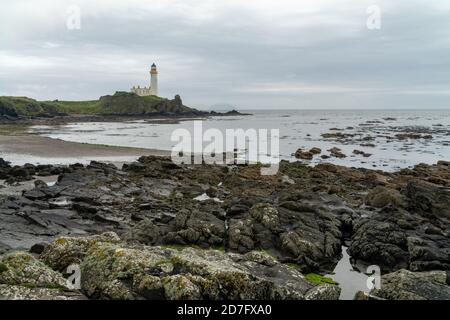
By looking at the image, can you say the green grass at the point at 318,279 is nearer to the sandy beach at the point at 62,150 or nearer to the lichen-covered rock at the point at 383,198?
the lichen-covered rock at the point at 383,198

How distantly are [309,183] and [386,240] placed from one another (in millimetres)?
19268

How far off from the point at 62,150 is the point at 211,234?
151 feet

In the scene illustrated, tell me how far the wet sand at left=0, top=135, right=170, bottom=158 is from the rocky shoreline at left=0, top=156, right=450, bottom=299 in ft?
49.9

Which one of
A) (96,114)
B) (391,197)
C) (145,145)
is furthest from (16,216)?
(96,114)

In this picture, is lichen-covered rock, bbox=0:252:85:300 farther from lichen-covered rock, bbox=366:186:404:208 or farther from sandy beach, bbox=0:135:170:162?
sandy beach, bbox=0:135:170:162

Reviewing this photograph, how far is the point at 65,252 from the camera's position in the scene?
12.9 meters

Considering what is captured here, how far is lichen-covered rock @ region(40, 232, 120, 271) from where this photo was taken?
12.6 metres

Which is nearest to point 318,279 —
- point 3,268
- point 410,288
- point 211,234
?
point 410,288

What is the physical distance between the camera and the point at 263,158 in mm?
59031

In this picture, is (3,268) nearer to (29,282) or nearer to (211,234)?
(29,282)

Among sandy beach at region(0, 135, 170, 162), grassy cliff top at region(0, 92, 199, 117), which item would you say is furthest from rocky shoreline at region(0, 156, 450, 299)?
grassy cliff top at region(0, 92, 199, 117)

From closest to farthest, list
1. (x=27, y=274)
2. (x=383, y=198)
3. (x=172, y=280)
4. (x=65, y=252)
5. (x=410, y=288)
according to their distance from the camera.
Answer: (x=172, y=280) → (x=27, y=274) → (x=410, y=288) → (x=65, y=252) → (x=383, y=198)

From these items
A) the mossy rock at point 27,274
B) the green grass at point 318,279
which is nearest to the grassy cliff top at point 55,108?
the green grass at point 318,279
